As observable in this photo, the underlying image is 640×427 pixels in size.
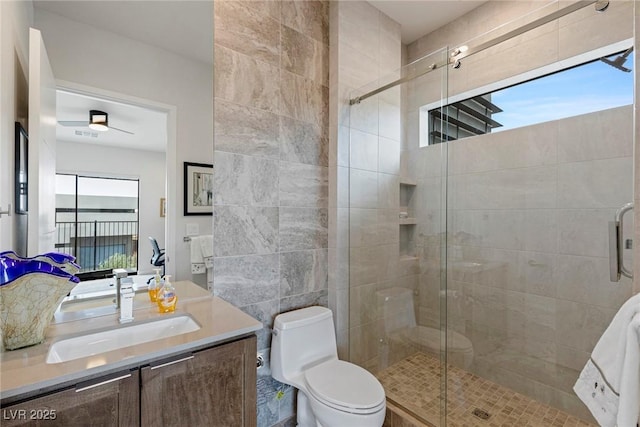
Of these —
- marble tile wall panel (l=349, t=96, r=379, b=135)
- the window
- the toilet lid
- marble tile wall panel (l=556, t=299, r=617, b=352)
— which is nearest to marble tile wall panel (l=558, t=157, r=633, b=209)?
the window

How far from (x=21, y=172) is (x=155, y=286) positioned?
27.4 inches

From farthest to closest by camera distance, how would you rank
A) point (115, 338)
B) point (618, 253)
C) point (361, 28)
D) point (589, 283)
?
point (361, 28), point (589, 283), point (618, 253), point (115, 338)

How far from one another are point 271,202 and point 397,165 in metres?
0.96

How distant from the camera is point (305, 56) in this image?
198cm

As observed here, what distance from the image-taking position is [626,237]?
1.49m

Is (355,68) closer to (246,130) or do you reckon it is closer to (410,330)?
(246,130)

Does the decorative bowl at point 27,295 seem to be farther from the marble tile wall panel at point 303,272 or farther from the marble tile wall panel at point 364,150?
the marble tile wall panel at point 364,150

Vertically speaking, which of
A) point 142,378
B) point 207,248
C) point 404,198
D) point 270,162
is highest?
point 270,162

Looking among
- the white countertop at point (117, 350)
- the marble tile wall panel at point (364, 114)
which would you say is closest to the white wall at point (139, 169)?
the white countertop at point (117, 350)

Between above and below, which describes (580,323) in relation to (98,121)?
below

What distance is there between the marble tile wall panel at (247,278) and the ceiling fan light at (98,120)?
0.80m

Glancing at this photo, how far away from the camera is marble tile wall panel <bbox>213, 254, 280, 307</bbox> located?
1619 mm

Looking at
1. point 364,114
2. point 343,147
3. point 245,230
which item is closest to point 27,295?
point 245,230

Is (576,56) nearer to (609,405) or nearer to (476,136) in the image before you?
(476,136)
